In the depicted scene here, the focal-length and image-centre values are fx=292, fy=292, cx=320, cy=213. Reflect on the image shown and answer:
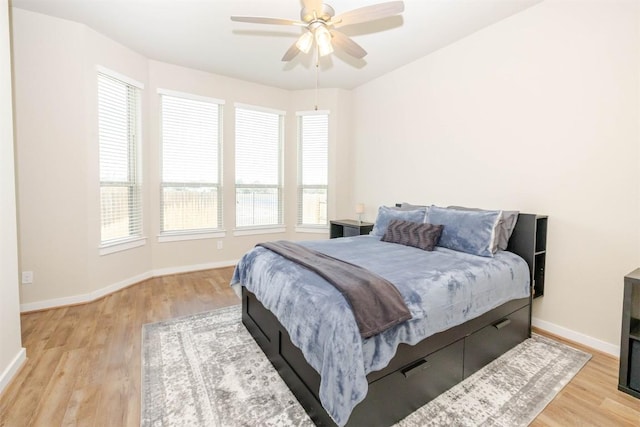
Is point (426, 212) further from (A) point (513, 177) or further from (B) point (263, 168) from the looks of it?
(B) point (263, 168)

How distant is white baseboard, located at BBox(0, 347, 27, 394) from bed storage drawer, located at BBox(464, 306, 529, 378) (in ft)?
9.58

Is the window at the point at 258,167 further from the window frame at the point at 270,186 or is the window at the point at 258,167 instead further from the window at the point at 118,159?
the window at the point at 118,159

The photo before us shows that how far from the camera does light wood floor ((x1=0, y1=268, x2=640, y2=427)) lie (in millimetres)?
1632

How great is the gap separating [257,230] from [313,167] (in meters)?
1.44

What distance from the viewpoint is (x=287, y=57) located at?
273 cm

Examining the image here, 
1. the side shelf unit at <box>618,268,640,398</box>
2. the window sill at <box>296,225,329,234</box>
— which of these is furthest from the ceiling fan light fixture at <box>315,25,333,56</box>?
the window sill at <box>296,225,329,234</box>

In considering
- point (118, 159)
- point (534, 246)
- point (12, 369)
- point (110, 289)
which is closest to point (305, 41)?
point (534, 246)

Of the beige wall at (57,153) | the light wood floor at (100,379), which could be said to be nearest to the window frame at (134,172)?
the beige wall at (57,153)

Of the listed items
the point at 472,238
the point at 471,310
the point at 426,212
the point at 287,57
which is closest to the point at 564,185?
the point at 472,238

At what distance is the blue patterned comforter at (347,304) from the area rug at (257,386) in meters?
0.45

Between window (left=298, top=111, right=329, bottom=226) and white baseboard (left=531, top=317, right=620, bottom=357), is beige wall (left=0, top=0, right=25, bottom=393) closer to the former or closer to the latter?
window (left=298, top=111, right=329, bottom=226)

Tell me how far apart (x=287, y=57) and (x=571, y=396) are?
333cm

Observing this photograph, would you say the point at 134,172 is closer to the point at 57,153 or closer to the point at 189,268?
the point at 57,153

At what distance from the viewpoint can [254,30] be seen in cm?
314
